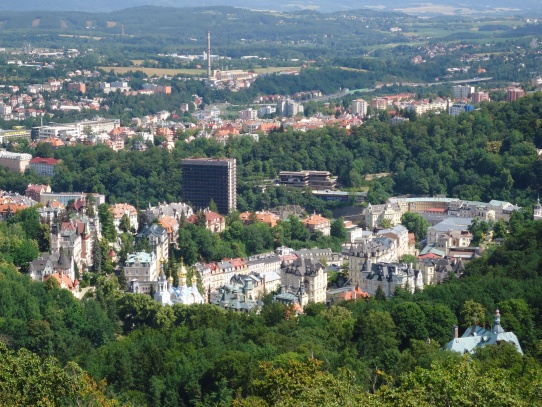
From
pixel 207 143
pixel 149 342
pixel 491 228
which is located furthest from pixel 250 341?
pixel 207 143

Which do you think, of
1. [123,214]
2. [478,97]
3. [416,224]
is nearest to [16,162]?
[123,214]

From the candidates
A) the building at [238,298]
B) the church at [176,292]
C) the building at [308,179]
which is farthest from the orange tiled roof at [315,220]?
the church at [176,292]

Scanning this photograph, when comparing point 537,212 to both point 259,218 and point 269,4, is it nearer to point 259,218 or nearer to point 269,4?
point 259,218

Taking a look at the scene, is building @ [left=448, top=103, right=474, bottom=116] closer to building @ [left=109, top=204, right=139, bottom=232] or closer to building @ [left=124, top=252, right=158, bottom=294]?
building @ [left=109, top=204, right=139, bottom=232]

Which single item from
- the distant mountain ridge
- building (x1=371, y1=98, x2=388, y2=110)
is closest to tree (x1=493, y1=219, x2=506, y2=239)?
building (x1=371, y1=98, x2=388, y2=110)

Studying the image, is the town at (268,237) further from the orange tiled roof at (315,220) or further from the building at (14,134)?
the building at (14,134)

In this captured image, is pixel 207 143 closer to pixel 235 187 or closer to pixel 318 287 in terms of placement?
pixel 235 187
